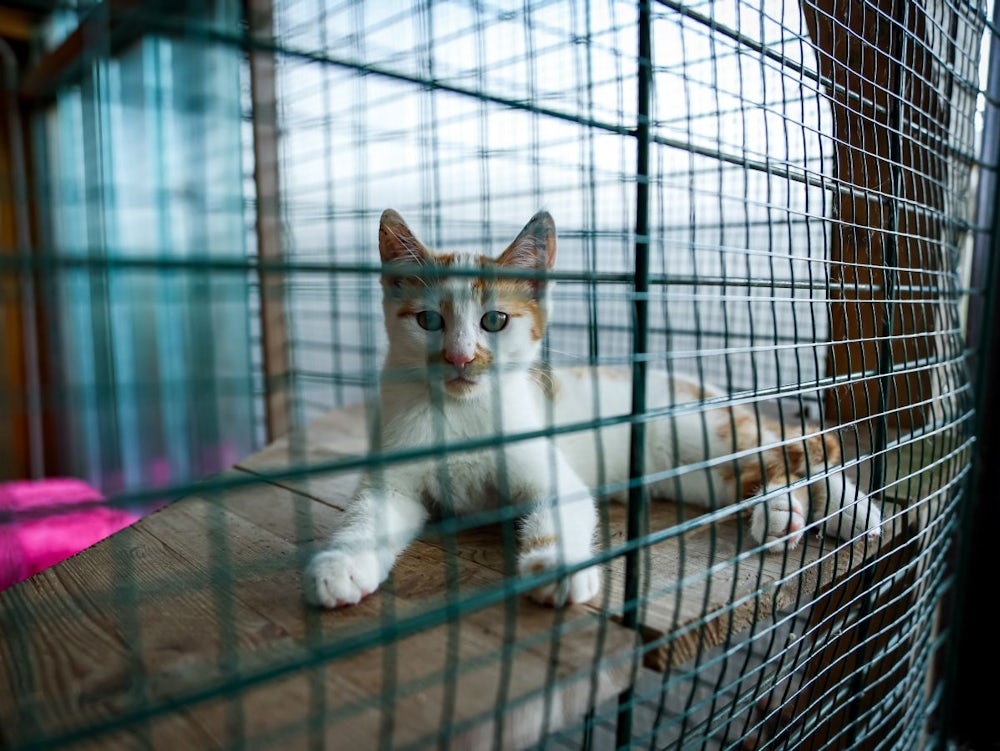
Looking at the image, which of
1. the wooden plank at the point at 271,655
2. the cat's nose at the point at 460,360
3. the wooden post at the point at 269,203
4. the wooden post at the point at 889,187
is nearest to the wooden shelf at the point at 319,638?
the wooden plank at the point at 271,655

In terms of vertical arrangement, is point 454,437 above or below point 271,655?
above

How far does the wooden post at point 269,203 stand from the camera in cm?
207

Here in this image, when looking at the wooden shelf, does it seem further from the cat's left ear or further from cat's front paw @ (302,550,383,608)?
the cat's left ear

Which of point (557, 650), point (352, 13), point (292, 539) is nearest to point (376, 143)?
point (352, 13)

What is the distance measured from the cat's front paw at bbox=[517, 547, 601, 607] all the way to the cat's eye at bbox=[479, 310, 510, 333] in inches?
15.1

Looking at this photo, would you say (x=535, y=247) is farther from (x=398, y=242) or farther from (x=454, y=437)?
(x=454, y=437)

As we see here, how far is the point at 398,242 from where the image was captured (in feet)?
3.71

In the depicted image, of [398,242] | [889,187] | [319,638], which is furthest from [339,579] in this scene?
[889,187]

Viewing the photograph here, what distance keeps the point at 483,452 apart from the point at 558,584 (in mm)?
332

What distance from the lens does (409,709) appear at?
694 mm

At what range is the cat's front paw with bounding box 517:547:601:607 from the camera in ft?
2.75

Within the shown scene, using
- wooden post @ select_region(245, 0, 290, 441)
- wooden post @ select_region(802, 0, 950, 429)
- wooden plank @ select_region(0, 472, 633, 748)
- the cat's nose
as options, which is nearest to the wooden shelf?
wooden plank @ select_region(0, 472, 633, 748)

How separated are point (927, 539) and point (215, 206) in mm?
1949

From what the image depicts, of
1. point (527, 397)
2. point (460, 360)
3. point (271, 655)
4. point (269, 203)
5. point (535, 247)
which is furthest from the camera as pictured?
point (269, 203)
